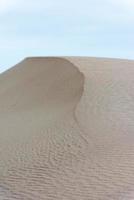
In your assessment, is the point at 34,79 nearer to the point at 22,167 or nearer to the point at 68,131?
the point at 68,131

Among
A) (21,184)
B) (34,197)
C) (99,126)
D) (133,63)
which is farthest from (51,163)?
(133,63)

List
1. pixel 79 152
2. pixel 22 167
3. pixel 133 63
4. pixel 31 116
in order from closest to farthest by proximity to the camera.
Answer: pixel 22 167, pixel 79 152, pixel 31 116, pixel 133 63

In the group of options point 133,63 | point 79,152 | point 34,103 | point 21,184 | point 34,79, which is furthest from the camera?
point 133,63

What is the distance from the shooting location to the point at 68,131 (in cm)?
1475

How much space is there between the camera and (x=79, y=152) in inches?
498

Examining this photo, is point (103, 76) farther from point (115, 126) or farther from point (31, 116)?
point (115, 126)

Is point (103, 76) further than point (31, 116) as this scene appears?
Yes

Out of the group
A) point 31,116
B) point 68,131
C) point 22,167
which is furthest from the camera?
point 31,116

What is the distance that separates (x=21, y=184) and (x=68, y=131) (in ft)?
14.2

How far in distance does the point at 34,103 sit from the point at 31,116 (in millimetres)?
2414

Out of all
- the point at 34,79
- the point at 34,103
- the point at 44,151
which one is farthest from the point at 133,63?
the point at 44,151

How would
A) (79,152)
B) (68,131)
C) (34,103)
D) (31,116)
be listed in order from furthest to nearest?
(34,103), (31,116), (68,131), (79,152)

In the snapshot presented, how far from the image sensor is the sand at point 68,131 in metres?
10.2

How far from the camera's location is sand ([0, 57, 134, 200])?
10242mm
